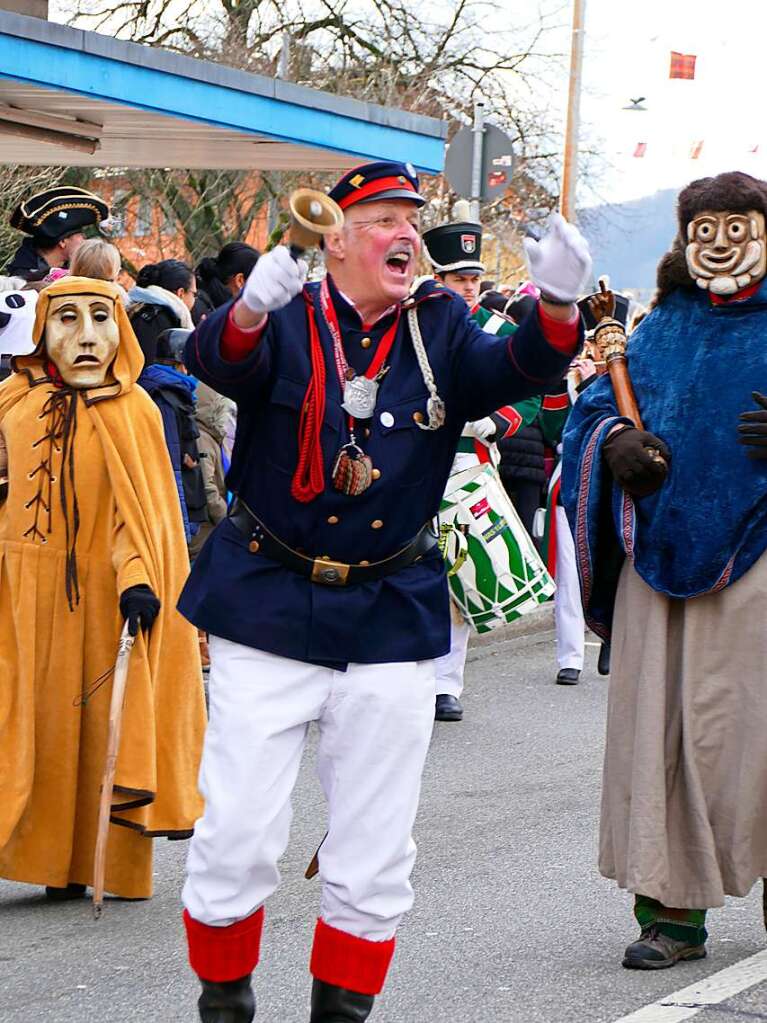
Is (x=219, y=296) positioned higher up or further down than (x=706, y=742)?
higher up

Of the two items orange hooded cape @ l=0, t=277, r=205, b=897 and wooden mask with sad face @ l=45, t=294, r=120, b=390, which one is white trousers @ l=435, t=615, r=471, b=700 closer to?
orange hooded cape @ l=0, t=277, r=205, b=897

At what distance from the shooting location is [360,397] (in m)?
3.80

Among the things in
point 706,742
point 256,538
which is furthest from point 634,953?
point 256,538

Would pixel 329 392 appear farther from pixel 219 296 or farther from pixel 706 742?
pixel 219 296

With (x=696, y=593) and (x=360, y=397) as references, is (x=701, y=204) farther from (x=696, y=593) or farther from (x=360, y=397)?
(x=360, y=397)

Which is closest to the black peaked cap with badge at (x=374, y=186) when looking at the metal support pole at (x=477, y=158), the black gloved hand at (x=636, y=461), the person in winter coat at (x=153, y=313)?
the black gloved hand at (x=636, y=461)

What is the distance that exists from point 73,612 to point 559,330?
2142 millimetres

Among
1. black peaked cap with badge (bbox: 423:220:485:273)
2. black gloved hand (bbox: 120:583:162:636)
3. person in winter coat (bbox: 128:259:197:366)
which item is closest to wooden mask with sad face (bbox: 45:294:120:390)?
black gloved hand (bbox: 120:583:162:636)

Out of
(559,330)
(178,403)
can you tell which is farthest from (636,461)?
(178,403)

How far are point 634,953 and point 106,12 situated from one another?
22695mm

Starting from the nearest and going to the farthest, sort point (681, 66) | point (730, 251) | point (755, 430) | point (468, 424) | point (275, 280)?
point (275, 280)
point (755, 430)
point (730, 251)
point (468, 424)
point (681, 66)

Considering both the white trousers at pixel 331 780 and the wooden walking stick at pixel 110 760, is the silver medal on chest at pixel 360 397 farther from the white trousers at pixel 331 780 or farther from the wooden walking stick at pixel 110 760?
the wooden walking stick at pixel 110 760

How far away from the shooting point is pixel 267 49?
26.9 meters

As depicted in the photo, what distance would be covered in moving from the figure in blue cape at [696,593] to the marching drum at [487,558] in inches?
119
